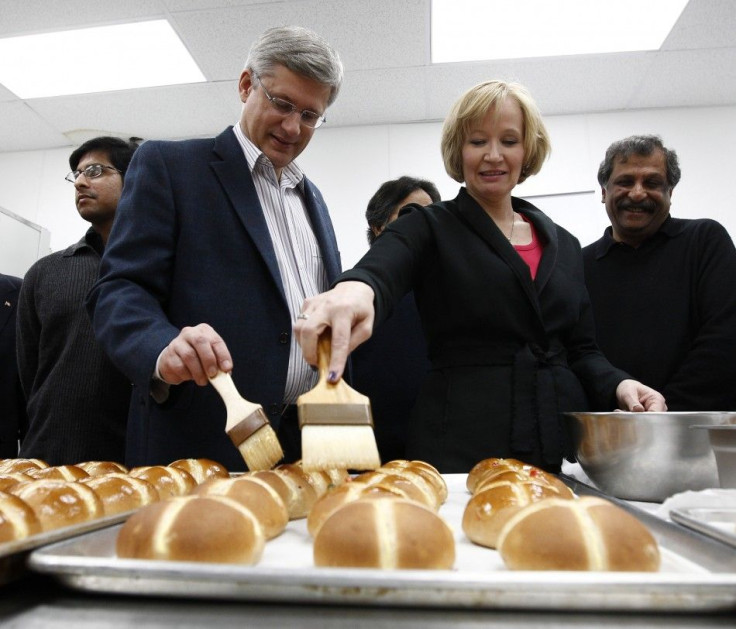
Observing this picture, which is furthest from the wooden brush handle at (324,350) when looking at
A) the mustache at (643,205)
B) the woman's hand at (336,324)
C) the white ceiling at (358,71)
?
the white ceiling at (358,71)

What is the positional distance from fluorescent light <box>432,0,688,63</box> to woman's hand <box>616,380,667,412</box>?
2.43 metres

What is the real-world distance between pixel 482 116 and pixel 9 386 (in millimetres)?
2256

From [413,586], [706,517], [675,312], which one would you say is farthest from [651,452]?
[675,312]

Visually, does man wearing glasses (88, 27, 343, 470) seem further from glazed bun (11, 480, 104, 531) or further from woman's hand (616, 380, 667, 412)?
woman's hand (616, 380, 667, 412)

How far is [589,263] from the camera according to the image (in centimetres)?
221

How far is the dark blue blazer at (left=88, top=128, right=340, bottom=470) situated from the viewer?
1313 mm

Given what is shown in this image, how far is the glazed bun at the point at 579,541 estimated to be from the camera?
0.58 m

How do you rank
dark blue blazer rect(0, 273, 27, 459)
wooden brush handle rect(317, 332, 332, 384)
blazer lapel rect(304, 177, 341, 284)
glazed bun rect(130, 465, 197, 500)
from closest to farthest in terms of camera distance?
wooden brush handle rect(317, 332, 332, 384), glazed bun rect(130, 465, 197, 500), blazer lapel rect(304, 177, 341, 284), dark blue blazer rect(0, 273, 27, 459)

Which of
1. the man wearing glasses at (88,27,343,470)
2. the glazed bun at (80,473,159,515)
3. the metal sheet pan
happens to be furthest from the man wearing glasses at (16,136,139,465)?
the metal sheet pan

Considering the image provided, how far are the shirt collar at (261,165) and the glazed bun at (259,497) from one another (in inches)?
36.4

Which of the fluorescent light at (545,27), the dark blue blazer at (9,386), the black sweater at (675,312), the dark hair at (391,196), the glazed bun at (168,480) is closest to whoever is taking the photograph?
the glazed bun at (168,480)

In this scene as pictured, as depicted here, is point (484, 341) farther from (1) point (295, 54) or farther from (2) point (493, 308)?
(1) point (295, 54)

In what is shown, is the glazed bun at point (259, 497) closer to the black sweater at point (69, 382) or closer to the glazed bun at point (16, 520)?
the glazed bun at point (16, 520)

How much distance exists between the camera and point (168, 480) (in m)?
1.01
